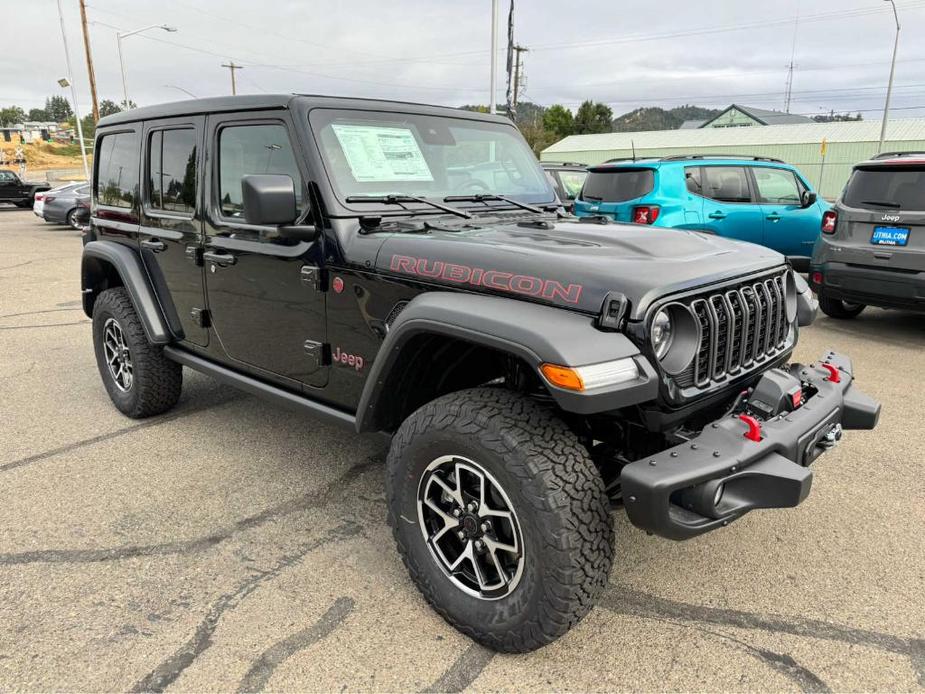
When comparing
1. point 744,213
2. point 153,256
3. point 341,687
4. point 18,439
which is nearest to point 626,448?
point 341,687

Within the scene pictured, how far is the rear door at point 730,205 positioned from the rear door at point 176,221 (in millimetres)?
5900

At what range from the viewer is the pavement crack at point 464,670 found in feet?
7.33

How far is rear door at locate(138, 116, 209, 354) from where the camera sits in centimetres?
371

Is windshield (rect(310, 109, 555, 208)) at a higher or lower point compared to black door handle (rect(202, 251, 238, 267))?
higher

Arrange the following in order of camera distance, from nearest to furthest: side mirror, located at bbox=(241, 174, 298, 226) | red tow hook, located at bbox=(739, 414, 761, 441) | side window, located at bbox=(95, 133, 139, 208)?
red tow hook, located at bbox=(739, 414, 761, 441) < side mirror, located at bbox=(241, 174, 298, 226) < side window, located at bbox=(95, 133, 139, 208)

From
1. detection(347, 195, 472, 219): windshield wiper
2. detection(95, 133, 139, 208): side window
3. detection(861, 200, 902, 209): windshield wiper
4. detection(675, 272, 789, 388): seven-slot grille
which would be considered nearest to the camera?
detection(675, 272, 789, 388): seven-slot grille

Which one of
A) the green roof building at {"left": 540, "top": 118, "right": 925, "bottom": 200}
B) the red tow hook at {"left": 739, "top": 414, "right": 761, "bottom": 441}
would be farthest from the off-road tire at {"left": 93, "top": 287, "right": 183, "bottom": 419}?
the green roof building at {"left": 540, "top": 118, "right": 925, "bottom": 200}

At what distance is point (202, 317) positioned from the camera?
12.5 feet

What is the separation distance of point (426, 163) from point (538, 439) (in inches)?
68.3

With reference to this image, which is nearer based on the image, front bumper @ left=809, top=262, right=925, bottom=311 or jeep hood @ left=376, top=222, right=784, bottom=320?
jeep hood @ left=376, top=222, right=784, bottom=320

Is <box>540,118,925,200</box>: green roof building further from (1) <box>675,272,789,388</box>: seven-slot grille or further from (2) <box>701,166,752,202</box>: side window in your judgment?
(1) <box>675,272,789,388</box>: seven-slot grille

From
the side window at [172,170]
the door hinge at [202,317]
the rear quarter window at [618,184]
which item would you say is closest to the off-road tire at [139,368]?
the door hinge at [202,317]

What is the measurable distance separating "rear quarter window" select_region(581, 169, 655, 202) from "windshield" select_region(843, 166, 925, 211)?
6.53 feet

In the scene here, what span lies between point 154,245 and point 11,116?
138745 millimetres
